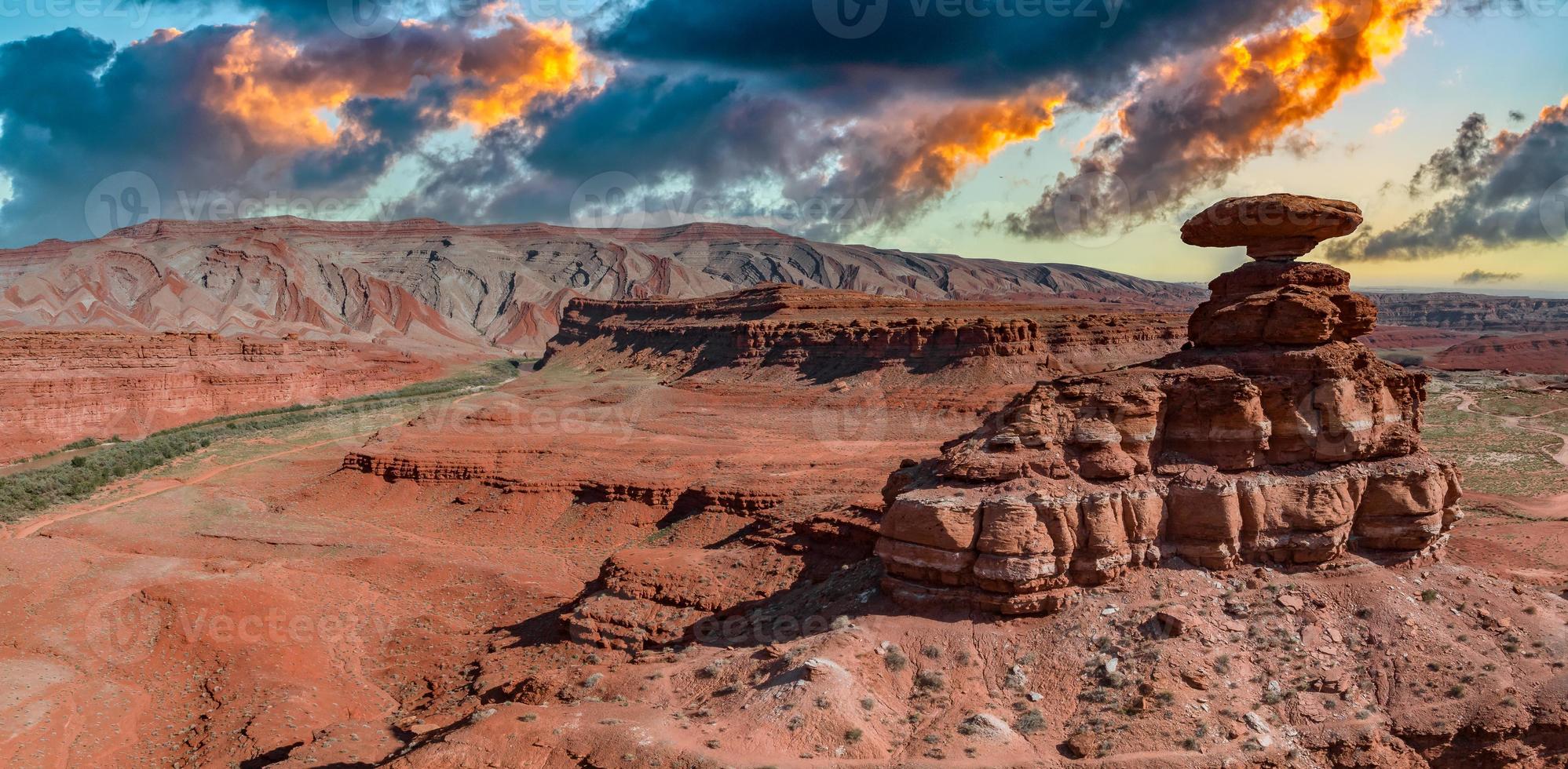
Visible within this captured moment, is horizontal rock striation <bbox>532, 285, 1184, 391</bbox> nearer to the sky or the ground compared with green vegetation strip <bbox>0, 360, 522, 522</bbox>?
nearer to the sky

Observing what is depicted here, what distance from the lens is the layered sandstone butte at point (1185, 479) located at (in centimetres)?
1358

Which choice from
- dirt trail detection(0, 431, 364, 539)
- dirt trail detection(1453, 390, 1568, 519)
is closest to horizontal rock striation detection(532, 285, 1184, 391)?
dirt trail detection(1453, 390, 1568, 519)

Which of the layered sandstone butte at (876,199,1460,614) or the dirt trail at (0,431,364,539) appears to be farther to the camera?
the dirt trail at (0,431,364,539)

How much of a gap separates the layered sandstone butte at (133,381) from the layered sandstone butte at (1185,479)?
2030 inches

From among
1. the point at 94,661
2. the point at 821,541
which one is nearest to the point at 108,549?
the point at 94,661

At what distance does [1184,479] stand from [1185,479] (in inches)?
0.7

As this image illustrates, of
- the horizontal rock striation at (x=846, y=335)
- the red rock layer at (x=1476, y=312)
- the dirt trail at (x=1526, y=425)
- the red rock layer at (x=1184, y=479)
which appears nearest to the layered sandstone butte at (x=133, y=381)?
the horizontal rock striation at (x=846, y=335)

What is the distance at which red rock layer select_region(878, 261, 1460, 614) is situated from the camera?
13.6m

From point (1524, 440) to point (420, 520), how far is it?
53.1m

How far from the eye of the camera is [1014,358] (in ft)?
183

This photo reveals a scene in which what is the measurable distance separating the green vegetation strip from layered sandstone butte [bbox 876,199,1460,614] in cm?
3772

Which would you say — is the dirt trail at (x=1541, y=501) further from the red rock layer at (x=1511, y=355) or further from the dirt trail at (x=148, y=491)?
the red rock layer at (x=1511, y=355)

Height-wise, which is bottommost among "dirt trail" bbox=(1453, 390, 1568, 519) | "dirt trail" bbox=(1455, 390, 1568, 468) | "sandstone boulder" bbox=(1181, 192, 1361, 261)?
"dirt trail" bbox=(1455, 390, 1568, 468)

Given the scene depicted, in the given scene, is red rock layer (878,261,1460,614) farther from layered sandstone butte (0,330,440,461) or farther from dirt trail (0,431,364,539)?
layered sandstone butte (0,330,440,461)
